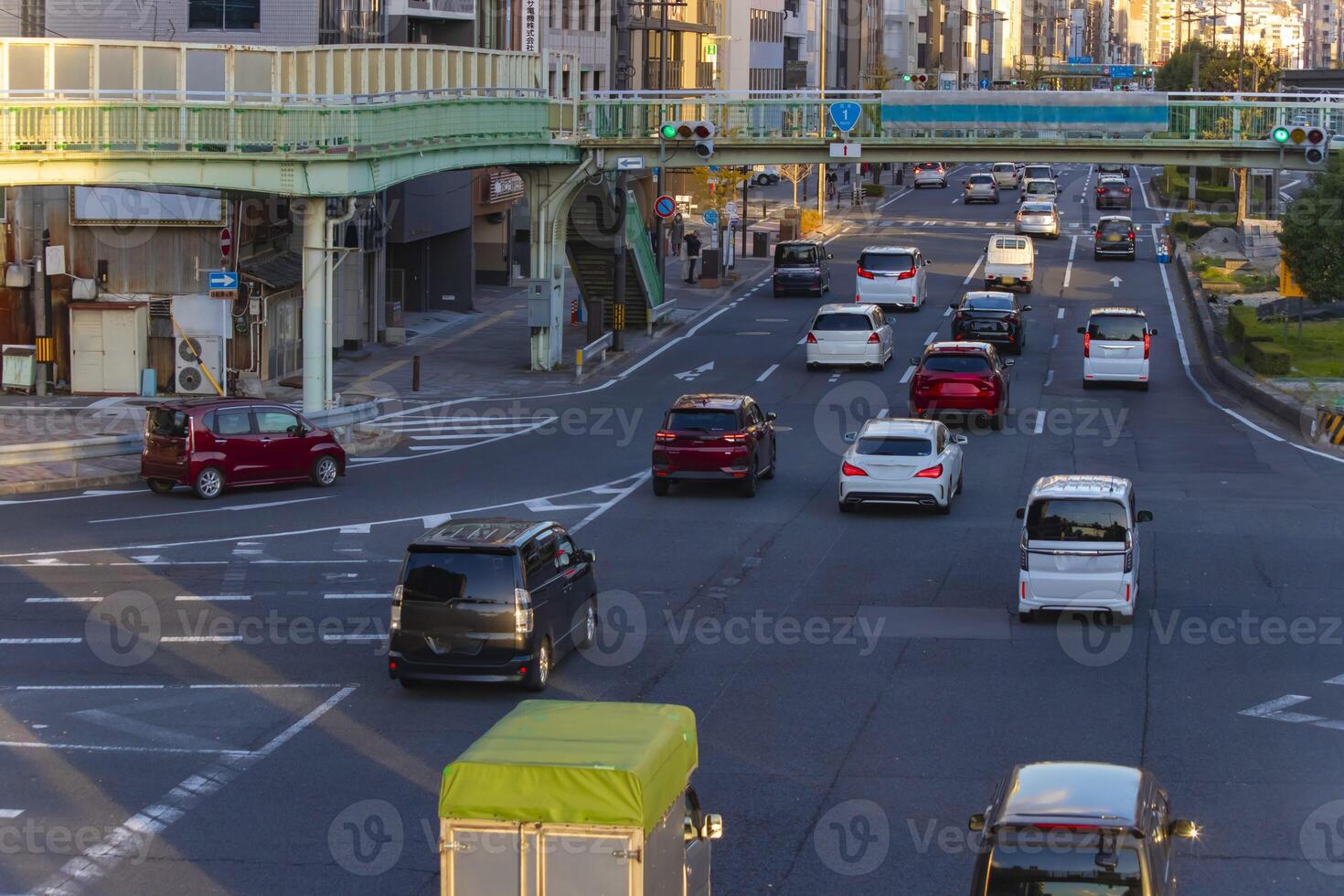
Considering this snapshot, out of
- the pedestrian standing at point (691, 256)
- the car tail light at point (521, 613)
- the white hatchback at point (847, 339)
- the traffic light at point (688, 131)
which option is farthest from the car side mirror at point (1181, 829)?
the pedestrian standing at point (691, 256)

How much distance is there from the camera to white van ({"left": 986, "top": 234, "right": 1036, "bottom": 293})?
5888 centimetres

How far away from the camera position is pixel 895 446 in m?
27.6

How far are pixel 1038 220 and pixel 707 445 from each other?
161ft

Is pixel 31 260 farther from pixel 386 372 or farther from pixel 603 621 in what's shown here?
pixel 603 621

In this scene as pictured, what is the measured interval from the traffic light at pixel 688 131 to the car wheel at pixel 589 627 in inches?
1010

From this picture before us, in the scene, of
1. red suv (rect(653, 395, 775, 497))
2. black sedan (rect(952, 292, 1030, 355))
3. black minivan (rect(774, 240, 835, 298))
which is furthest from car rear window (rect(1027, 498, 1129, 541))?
black minivan (rect(774, 240, 835, 298))

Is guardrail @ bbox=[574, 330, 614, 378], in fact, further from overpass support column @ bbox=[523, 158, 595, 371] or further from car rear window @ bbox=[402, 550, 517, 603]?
car rear window @ bbox=[402, 550, 517, 603]

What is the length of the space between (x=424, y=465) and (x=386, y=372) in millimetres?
12213

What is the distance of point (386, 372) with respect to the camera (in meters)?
44.6

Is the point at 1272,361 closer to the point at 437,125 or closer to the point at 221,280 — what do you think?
the point at 437,125

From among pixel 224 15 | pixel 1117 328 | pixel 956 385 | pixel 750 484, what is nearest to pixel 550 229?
pixel 224 15

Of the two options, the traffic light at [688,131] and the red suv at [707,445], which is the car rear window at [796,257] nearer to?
the traffic light at [688,131]

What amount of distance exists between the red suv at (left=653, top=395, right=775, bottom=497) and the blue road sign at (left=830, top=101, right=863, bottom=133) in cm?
1741

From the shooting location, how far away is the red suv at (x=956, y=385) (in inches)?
1405
